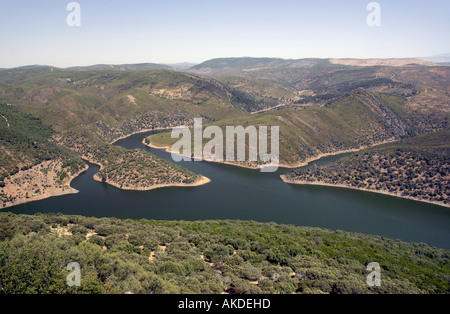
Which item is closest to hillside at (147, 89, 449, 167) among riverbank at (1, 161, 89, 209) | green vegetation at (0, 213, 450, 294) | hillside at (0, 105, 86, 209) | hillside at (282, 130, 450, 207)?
hillside at (282, 130, 450, 207)

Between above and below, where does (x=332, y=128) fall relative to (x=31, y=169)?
above

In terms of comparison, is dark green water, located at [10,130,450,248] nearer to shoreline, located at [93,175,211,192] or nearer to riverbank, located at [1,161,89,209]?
shoreline, located at [93,175,211,192]

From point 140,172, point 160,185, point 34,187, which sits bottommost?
point 160,185

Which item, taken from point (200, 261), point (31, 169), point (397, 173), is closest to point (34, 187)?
point (31, 169)

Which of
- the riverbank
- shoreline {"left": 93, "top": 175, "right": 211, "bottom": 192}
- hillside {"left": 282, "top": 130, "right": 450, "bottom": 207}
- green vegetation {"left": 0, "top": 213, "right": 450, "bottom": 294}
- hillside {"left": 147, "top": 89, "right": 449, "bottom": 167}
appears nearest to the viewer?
green vegetation {"left": 0, "top": 213, "right": 450, "bottom": 294}

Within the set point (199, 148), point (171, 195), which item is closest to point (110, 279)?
point (171, 195)

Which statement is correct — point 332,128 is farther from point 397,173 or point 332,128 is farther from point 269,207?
point 269,207

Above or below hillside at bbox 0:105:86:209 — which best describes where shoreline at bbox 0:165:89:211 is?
below
